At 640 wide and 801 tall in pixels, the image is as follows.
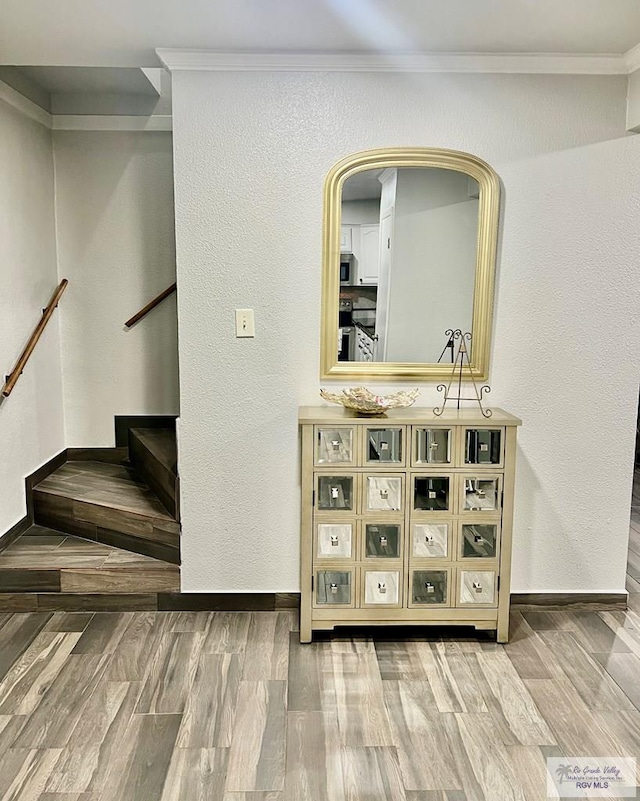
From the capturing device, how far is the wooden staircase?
2.89 meters

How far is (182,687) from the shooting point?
2355 mm

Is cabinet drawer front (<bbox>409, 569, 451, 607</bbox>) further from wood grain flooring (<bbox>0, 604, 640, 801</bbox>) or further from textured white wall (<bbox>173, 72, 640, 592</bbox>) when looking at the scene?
textured white wall (<bbox>173, 72, 640, 592</bbox>)

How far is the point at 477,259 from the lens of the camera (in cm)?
271

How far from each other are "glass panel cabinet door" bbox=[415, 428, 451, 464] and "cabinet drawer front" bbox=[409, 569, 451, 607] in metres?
0.45

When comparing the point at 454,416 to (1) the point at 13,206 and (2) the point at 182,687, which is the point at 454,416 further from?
(1) the point at 13,206

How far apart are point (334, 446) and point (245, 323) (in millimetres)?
628

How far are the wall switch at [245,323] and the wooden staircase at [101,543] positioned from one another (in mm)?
737

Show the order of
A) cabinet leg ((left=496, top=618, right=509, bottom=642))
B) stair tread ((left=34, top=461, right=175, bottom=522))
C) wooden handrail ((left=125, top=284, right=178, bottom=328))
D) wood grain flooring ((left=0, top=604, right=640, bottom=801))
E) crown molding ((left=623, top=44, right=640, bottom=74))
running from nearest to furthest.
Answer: wood grain flooring ((left=0, top=604, right=640, bottom=801)) < crown molding ((left=623, top=44, right=640, bottom=74)) < cabinet leg ((left=496, top=618, right=509, bottom=642)) < stair tread ((left=34, top=461, right=175, bottom=522)) < wooden handrail ((left=125, top=284, right=178, bottom=328))

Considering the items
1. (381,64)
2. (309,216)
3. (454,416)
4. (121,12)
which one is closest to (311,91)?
(381,64)

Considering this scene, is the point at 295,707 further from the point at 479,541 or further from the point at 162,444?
the point at 162,444

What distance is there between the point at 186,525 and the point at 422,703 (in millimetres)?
1205

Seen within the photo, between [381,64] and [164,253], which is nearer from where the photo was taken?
[381,64]

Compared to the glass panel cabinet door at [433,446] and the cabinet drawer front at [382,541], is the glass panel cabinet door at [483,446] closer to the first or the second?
the glass panel cabinet door at [433,446]

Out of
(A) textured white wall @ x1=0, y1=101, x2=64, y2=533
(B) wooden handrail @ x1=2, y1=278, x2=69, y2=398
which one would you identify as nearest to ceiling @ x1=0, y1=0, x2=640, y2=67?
(A) textured white wall @ x1=0, y1=101, x2=64, y2=533
